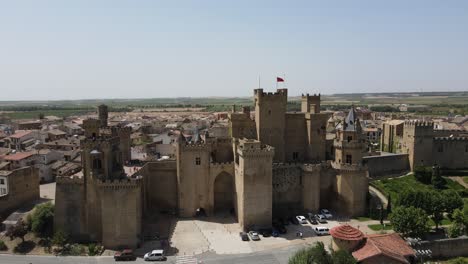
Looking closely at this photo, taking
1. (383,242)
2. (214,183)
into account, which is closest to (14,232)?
(214,183)

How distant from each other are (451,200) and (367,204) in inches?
369

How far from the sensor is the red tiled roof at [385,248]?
33253 millimetres

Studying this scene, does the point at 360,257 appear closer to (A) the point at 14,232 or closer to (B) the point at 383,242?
(B) the point at 383,242

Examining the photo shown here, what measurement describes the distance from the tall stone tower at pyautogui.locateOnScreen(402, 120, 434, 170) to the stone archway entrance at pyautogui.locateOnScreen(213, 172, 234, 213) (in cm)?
3087

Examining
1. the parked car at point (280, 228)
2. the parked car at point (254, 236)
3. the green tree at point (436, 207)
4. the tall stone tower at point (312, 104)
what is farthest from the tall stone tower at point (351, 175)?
the parked car at point (254, 236)

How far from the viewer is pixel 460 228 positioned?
41.1 m

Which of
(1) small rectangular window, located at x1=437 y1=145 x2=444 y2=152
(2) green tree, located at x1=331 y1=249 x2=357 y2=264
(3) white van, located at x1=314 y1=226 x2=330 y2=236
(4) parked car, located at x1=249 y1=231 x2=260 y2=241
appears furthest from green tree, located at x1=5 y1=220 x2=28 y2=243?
(1) small rectangular window, located at x1=437 y1=145 x2=444 y2=152

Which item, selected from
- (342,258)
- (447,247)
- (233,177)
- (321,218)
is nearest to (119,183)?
(233,177)

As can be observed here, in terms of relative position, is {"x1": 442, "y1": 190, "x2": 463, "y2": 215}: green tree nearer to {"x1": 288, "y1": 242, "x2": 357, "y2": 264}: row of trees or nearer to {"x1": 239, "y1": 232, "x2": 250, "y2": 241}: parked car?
{"x1": 288, "y1": 242, "x2": 357, "y2": 264}: row of trees

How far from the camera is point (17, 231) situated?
3984 cm

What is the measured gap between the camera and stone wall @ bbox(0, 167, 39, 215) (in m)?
46.0

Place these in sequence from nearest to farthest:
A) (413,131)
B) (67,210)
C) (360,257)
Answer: (360,257)
(67,210)
(413,131)

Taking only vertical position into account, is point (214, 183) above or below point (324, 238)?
above

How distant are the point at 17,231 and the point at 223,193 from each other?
23004 millimetres
